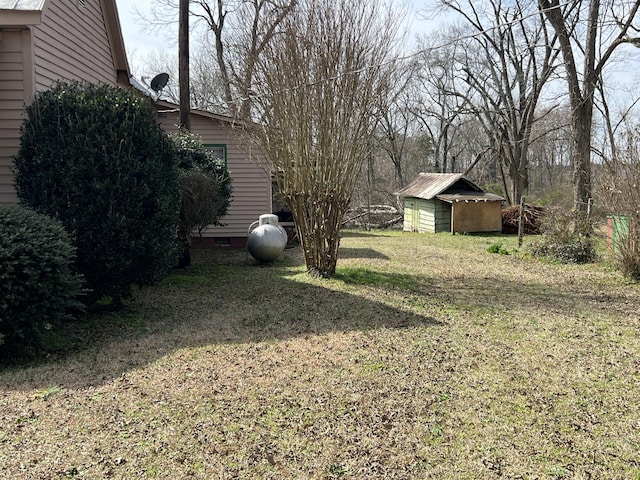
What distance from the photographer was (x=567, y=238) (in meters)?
10.6

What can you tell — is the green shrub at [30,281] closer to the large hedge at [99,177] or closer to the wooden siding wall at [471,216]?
the large hedge at [99,177]

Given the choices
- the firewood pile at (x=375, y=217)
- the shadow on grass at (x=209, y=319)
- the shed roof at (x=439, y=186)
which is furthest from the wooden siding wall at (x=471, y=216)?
the shadow on grass at (x=209, y=319)

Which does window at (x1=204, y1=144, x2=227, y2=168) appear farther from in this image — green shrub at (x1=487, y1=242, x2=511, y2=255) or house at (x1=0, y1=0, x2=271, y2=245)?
green shrub at (x1=487, y1=242, x2=511, y2=255)

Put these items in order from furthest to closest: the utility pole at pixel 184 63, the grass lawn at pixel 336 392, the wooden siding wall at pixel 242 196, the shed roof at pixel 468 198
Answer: the shed roof at pixel 468 198 < the wooden siding wall at pixel 242 196 < the utility pole at pixel 184 63 < the grass lawn at pixel 336 392

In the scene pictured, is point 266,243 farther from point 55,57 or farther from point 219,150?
point 55,57

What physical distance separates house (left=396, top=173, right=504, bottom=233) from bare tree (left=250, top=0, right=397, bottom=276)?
11450 millimetres

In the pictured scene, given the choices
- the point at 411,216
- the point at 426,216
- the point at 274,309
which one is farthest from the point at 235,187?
the point at 411,216

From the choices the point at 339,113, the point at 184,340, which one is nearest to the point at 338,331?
the point at 184,340

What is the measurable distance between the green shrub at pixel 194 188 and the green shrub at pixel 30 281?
394cm

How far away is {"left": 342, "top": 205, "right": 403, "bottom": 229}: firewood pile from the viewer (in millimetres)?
26058

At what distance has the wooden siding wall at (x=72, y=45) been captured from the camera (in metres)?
6.64

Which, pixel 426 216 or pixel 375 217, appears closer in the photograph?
pixel 426 216

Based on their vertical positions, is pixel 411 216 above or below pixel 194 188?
below

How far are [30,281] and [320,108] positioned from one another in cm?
458
